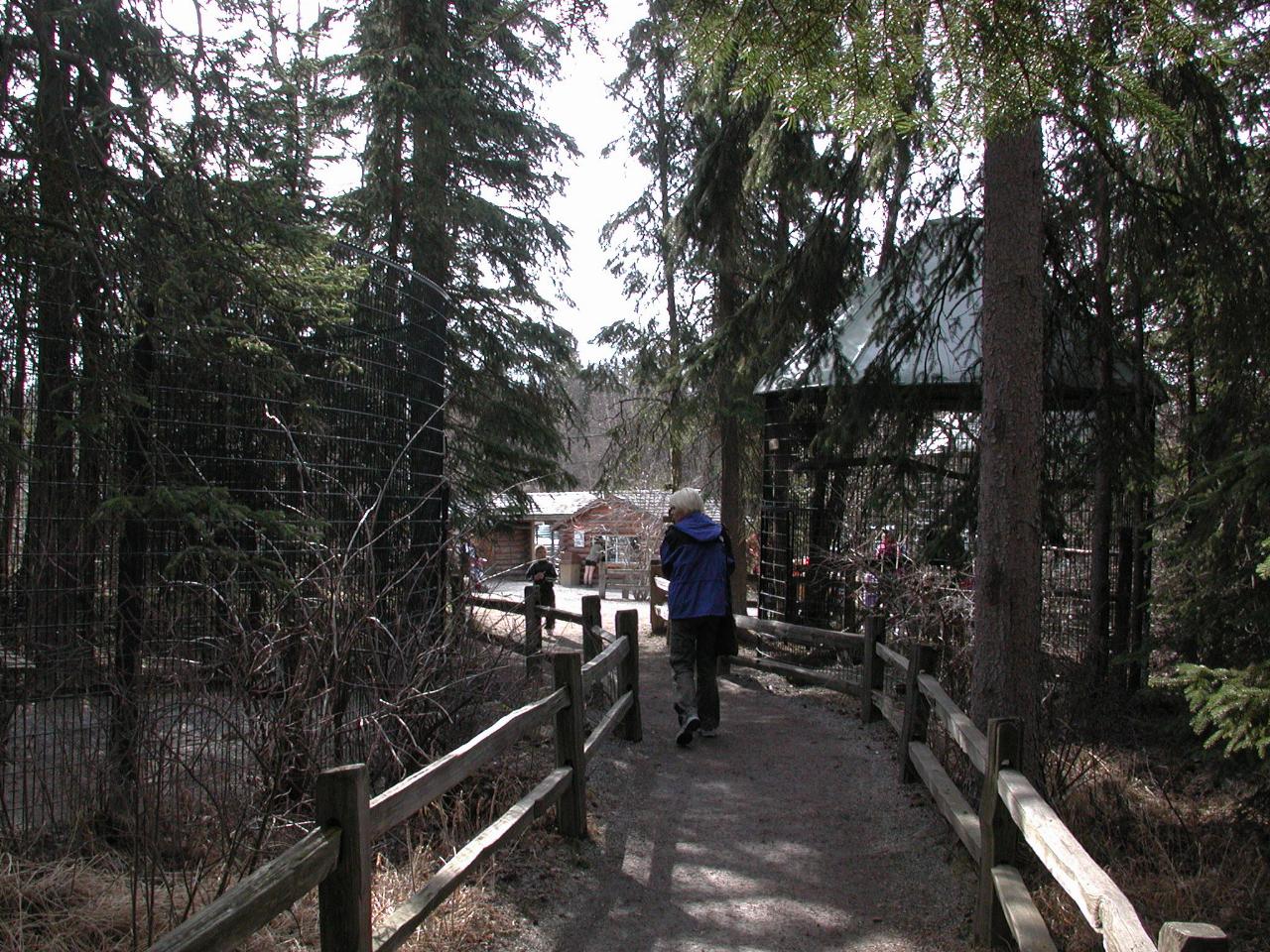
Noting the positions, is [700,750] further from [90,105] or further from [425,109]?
[425,109]

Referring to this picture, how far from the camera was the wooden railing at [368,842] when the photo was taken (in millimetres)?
2457

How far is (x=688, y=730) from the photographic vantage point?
8000mm

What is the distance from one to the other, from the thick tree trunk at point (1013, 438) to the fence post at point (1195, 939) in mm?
3794

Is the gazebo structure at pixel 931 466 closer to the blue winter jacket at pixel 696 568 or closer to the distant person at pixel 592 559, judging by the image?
the blue winter jacket at pixel 696 568

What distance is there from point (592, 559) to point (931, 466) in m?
27.3

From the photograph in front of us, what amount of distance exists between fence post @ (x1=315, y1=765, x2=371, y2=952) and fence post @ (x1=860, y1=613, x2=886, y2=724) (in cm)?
625

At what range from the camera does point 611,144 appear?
1895cm

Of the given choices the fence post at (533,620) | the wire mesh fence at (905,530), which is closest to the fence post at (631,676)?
the fence post at (533,620)

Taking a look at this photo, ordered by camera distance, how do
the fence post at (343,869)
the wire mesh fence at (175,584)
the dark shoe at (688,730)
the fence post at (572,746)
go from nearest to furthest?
the fence post at (343,869)
the wire mesh fence at (175,584)
the fence post at (572,746)
the dark shoe at (688,730)

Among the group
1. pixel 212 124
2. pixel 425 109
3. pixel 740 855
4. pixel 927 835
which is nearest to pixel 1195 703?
pixel 927 835

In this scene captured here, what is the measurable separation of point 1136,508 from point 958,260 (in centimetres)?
350

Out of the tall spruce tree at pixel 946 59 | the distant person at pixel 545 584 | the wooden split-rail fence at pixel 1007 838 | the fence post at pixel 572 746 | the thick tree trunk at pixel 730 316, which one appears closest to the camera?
the wooden split-rail fence at pixel 1007 838

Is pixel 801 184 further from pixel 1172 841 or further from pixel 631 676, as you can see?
pixel 1172 841

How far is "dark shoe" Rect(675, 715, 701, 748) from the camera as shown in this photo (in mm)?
7949
